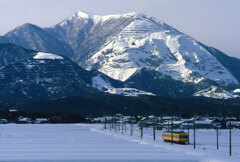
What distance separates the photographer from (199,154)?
352 ft

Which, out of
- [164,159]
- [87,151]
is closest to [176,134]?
[87,151]

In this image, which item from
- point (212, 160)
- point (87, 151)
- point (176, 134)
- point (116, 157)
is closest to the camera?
point (212, 160)

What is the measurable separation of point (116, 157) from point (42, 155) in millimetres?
16067

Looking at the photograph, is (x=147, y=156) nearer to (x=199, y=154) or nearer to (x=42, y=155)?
(x=199, y=154)

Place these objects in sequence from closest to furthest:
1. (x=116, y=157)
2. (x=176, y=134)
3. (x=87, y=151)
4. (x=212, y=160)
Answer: (x=212, y=160) < (x=116, y=157) < (x=87, y=151) < (x=176, y=134)

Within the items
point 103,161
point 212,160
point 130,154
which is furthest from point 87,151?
point 212,160

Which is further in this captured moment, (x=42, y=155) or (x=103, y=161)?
(x=42, y=155)

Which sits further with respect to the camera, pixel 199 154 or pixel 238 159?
pixel 199 154

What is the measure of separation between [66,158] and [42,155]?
8.42m

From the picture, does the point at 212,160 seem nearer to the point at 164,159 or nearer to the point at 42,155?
the point at 164,159

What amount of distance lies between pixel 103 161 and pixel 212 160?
20215 mm

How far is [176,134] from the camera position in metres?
145

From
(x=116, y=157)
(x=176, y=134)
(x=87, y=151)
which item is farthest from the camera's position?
(x=176, y=134)

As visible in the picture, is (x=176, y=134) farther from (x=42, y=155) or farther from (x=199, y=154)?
(x=42, y=155)
